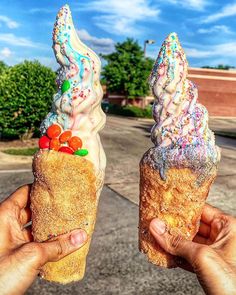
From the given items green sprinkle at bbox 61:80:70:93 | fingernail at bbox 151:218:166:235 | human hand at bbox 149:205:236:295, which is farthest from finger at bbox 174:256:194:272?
green sprinkle at bbox 61:80:70:93

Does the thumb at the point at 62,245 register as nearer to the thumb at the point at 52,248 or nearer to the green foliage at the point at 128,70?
the thumb at the point at 52,248

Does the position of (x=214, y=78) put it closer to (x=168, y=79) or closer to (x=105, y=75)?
(x=105, y=75)

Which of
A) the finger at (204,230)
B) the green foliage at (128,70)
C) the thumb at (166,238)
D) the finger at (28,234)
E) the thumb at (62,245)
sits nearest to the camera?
the thumb at (62,245)

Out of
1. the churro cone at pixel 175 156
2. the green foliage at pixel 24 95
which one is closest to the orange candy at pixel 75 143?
the churro cone at pixel 175 156

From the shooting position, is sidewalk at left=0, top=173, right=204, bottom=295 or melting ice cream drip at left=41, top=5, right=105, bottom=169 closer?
melting ice cream drip at left=41, top=5, right=105, bottom=169

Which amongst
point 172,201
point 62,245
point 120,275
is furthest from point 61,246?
point 120,275

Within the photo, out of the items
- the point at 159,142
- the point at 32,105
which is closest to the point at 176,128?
the point at 159,142

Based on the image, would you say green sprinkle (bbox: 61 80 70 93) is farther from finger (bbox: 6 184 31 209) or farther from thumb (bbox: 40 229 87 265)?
thumb (bbox: 40 229 87 265)
